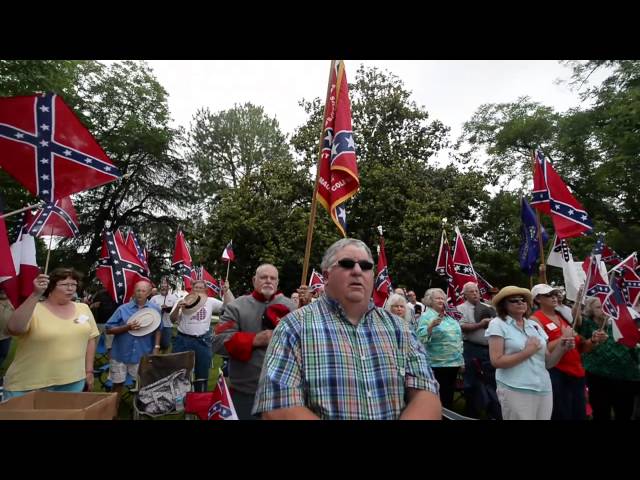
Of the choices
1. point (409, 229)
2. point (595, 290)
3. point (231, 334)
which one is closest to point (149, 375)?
point (231, 334)

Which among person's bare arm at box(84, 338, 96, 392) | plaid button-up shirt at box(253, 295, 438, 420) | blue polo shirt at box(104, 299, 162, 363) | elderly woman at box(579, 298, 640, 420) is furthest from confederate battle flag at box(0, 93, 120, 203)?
elderly woman at box(579, 298, 640, 420)

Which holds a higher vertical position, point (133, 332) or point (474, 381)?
point (133, 332)

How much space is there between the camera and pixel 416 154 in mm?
25328

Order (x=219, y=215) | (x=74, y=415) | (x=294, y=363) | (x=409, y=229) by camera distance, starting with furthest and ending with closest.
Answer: (x=219, y=215), (x=409, y=229), (x=74, y=415), (x=294, y=363)

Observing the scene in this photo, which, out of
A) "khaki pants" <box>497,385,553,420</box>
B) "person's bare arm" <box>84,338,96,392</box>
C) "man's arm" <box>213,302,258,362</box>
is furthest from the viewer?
"person's bare arm" <box>84,338,96,392</box>

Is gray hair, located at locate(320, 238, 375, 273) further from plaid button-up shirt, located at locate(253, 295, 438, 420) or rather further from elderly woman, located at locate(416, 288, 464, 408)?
elderly woman, located at locate(416, 288, 464, 408)

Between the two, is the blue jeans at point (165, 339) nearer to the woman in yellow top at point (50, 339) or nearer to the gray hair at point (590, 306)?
the woman in yellow top at point (50, 339)

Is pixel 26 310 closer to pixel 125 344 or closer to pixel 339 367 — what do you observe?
pixel 339 367

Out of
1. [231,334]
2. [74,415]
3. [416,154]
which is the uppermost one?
[416,154]

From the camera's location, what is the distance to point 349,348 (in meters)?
2.14

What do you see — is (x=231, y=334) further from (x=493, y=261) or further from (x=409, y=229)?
(x=493, y=261)

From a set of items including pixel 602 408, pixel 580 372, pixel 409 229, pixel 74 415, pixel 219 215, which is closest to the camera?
pixel 74 415

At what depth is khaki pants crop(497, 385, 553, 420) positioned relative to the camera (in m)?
4.11

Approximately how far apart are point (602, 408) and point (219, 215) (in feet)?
65.0
